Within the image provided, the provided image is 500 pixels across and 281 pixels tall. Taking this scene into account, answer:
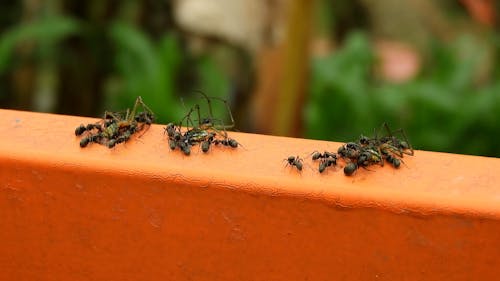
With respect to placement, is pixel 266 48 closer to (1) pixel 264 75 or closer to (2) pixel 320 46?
(1) pixel 264 75

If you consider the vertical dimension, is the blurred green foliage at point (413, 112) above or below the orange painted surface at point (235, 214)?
above

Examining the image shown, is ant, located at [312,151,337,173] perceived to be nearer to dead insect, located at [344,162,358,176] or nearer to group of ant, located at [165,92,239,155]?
dead insect, located at [344,162,358,176]

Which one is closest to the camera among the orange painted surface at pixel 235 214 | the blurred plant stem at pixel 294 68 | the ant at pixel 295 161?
the orange painted surface at pixel 235 214

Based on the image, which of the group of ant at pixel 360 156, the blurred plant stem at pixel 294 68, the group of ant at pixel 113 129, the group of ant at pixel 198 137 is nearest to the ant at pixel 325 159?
the group of ant at pixel 360 156

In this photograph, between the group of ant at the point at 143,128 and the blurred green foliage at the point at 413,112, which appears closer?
the group of ant at the point at 143,128

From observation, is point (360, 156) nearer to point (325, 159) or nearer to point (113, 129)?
point (325, 159)

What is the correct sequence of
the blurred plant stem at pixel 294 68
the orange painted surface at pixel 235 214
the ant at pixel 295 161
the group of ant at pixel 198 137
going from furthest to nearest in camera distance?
the blurred plant stem at pixel 294 68 → the group of ant at pixel 198 137 → the ant at pixel 295 161 → the orange painted surface at pixel 235 214

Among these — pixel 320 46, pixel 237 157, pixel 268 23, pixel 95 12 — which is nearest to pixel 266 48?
pixel 268 23

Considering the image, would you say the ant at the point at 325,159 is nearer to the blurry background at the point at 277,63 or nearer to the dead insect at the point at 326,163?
the dead insect at the point at 326,163
